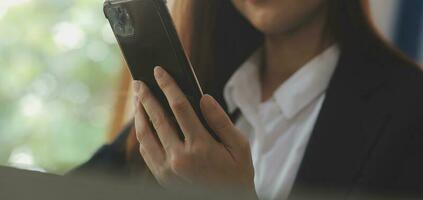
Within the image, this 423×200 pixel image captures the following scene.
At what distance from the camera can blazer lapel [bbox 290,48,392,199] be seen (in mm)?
515

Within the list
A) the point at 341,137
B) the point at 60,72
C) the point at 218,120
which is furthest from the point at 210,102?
the point at 60,72

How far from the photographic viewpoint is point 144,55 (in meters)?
0.42

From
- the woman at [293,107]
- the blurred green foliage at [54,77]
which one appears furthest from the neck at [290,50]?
the blurred green foliage at [54,77]

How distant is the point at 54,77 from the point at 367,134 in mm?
387

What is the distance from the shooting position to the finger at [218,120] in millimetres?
396

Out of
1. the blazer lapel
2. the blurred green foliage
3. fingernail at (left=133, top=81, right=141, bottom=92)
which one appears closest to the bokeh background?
the blurred green foliage

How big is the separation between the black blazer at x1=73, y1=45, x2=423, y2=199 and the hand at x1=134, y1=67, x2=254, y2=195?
0.11m

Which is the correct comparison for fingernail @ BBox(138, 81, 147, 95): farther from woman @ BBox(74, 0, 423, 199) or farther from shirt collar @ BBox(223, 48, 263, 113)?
shirt collar @ BBox(223, 48, 263, 113)

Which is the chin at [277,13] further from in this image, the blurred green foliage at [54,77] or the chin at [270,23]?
the blurred green foliage at [54,77]

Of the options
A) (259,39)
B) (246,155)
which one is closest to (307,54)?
(259,39)

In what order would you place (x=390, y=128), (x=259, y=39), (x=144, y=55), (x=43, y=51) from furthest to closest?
1. (x=43, y=51)
2. (x=259, y=39)
3. (x=390, y=128)
4. (x=144, y=55)

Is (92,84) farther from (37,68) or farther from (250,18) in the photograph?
(250,18)

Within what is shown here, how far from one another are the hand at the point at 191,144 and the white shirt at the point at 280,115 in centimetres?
12

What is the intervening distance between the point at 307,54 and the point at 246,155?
0.69 feet
